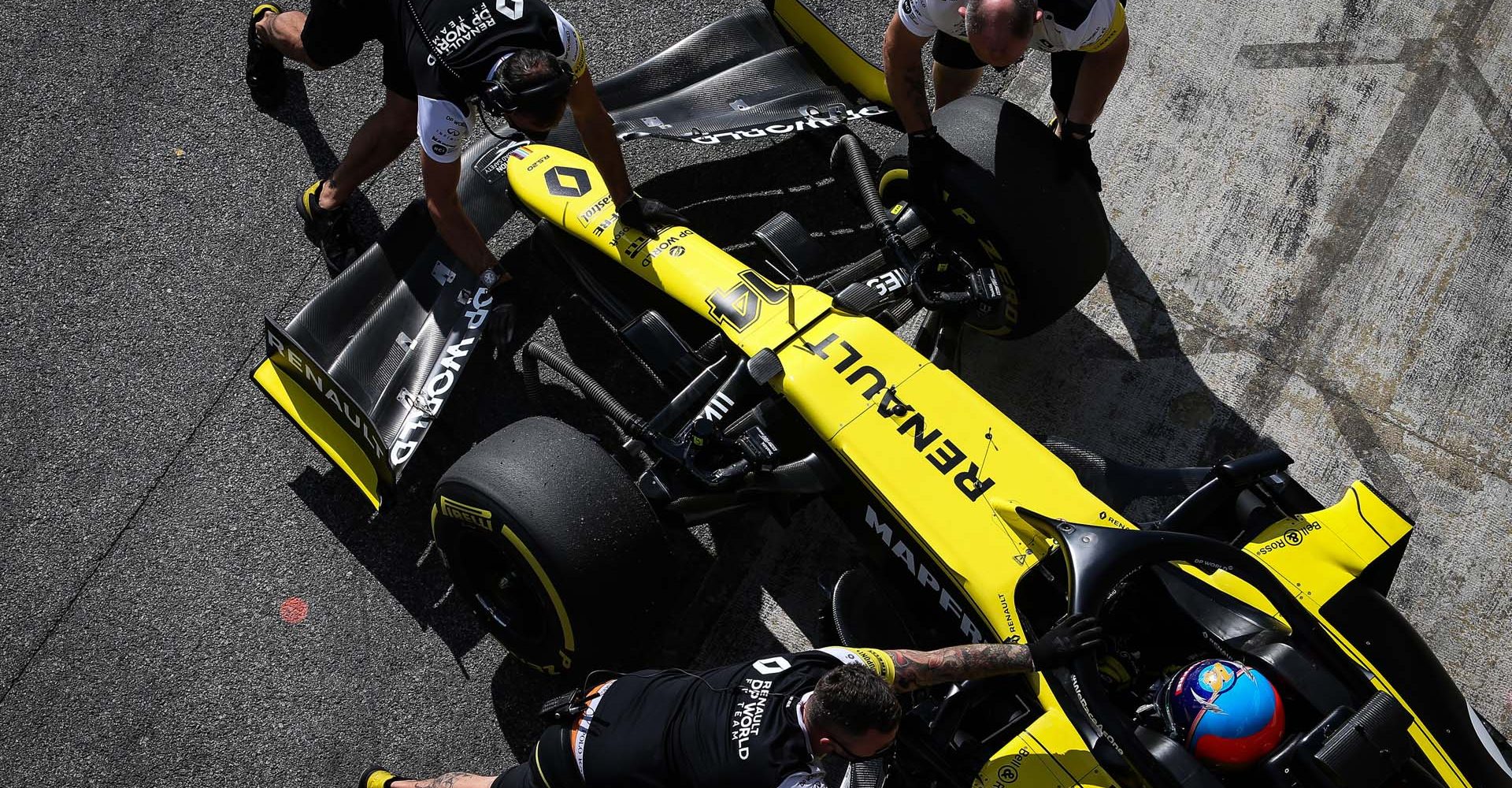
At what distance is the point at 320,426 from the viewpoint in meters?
4.42

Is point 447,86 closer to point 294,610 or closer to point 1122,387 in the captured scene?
point 294,610

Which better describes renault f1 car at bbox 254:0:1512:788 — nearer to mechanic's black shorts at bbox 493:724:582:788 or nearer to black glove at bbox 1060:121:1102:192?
black glove at bbox 1060:121:1102:192

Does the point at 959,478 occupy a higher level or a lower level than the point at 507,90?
lower

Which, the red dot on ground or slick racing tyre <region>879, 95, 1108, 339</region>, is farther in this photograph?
the red dot on ground

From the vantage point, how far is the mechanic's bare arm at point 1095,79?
4.36m

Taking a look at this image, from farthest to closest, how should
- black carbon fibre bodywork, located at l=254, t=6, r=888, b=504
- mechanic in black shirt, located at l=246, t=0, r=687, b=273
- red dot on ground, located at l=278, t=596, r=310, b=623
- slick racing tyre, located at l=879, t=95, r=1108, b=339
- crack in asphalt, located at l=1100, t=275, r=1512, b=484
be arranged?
crack in asphalt, located at l=1100, t=275, r=1512, b=484 < red dot on ground, located at l=278, t=596, r=310, b=623 < black carbon fibre bodywork, located at l=254, t=6, r=888, b=504 < slick racing tyre, located at l=879, t=95, r=1108, b=339 < mechanic in black shirt, located at l=246, t=0, r=687, b=273

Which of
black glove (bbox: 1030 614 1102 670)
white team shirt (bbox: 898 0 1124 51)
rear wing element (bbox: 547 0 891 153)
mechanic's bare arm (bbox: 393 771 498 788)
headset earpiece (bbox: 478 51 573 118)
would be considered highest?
headset earpiece (bbox: 478 51 573 118)

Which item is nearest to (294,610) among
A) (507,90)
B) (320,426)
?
(320,426)

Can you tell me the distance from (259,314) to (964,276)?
3070 mm

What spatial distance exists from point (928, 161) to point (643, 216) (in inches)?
44.1

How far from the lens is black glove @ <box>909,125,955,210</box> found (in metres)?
4.34

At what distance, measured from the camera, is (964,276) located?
177 inches

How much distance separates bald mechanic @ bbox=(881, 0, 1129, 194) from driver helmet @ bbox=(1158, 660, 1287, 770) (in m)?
1.99

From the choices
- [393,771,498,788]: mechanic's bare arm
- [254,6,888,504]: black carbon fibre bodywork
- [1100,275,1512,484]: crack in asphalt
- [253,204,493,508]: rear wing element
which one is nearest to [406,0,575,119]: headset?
[254,6,888,504]: black carbon fibre bodywork
